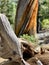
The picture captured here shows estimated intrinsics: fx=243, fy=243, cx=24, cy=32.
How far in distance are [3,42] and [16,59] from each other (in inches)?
10.6

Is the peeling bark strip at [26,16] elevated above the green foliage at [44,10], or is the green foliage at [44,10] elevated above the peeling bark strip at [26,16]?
the peeling bark strip at [26,16]

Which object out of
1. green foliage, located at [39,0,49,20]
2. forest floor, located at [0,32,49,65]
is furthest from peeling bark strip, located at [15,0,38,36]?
green foliage, located at [39,0,49,20]

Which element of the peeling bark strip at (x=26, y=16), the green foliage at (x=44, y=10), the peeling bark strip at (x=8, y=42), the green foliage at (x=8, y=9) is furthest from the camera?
the green foliage at (x=44, y=10)

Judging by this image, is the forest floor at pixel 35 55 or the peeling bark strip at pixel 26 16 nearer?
the forest floor at pixel 35 55

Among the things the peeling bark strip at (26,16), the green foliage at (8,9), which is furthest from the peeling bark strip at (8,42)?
the green foliage at (8,9)

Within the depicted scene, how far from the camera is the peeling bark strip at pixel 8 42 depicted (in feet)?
8.21

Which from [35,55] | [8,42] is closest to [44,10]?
[35,55]

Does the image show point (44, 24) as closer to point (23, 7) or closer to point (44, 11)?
point (44, 11)

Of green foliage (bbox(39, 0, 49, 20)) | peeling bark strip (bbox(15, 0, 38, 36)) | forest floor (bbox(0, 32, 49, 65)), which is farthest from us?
green foliage (bbox(39, 0, 49, 20))

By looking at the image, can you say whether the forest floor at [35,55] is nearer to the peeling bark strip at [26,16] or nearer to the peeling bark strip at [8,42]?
the peeling bark strip at [8,42]

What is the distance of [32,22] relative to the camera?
6.31 m

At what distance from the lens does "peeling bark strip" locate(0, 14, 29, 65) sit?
8.21ft

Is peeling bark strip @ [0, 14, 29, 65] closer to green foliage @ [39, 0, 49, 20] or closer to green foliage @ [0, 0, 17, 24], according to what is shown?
green foliage @ [0, 0, 17, 24]

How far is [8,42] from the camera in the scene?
254cm
